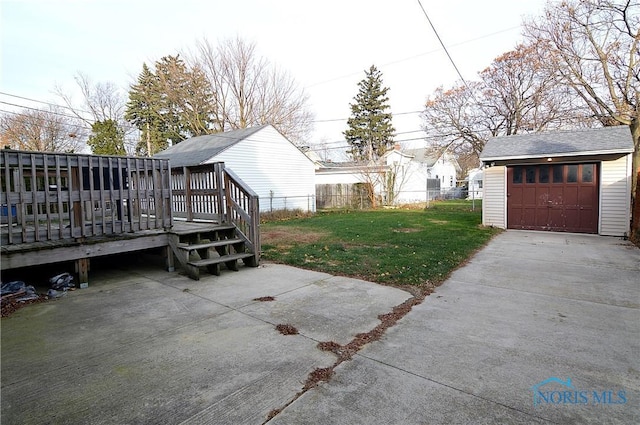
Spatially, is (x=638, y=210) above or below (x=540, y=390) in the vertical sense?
above

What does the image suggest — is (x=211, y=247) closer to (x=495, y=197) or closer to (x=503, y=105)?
(x=495, y=197)

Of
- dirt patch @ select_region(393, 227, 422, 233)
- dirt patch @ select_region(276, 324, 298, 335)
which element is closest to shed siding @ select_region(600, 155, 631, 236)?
dirt patch @ select_region(393, 227, 422, 233)

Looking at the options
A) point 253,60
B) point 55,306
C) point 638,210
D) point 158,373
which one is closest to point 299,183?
point 253,60

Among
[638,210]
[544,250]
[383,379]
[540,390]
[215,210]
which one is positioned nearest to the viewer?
[540,390]

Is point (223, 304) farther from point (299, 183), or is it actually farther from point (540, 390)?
point (299, 183)

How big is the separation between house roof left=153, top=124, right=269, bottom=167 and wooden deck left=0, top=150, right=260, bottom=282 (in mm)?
7943

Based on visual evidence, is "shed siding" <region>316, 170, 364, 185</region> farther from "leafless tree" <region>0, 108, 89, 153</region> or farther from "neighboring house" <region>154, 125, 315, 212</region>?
"leafless tree" <region>0, 108, 89, 153</region>

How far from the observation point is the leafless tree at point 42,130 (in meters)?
23.4

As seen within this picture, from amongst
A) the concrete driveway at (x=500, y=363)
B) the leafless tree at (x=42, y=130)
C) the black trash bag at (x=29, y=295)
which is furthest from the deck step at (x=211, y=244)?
the leafless tree at (x=42, y=130)

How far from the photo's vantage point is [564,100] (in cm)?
1766

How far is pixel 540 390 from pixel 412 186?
77.9ft

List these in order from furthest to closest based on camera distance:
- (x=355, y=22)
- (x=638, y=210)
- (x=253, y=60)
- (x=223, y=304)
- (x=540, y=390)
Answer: (x=253, y=60) → (x=355, y=22) → (x=638, y=210) → (x=223, y=304) → (x=540, y=390)

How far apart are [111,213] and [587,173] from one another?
12.0 m

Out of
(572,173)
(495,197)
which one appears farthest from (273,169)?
(572,173)
